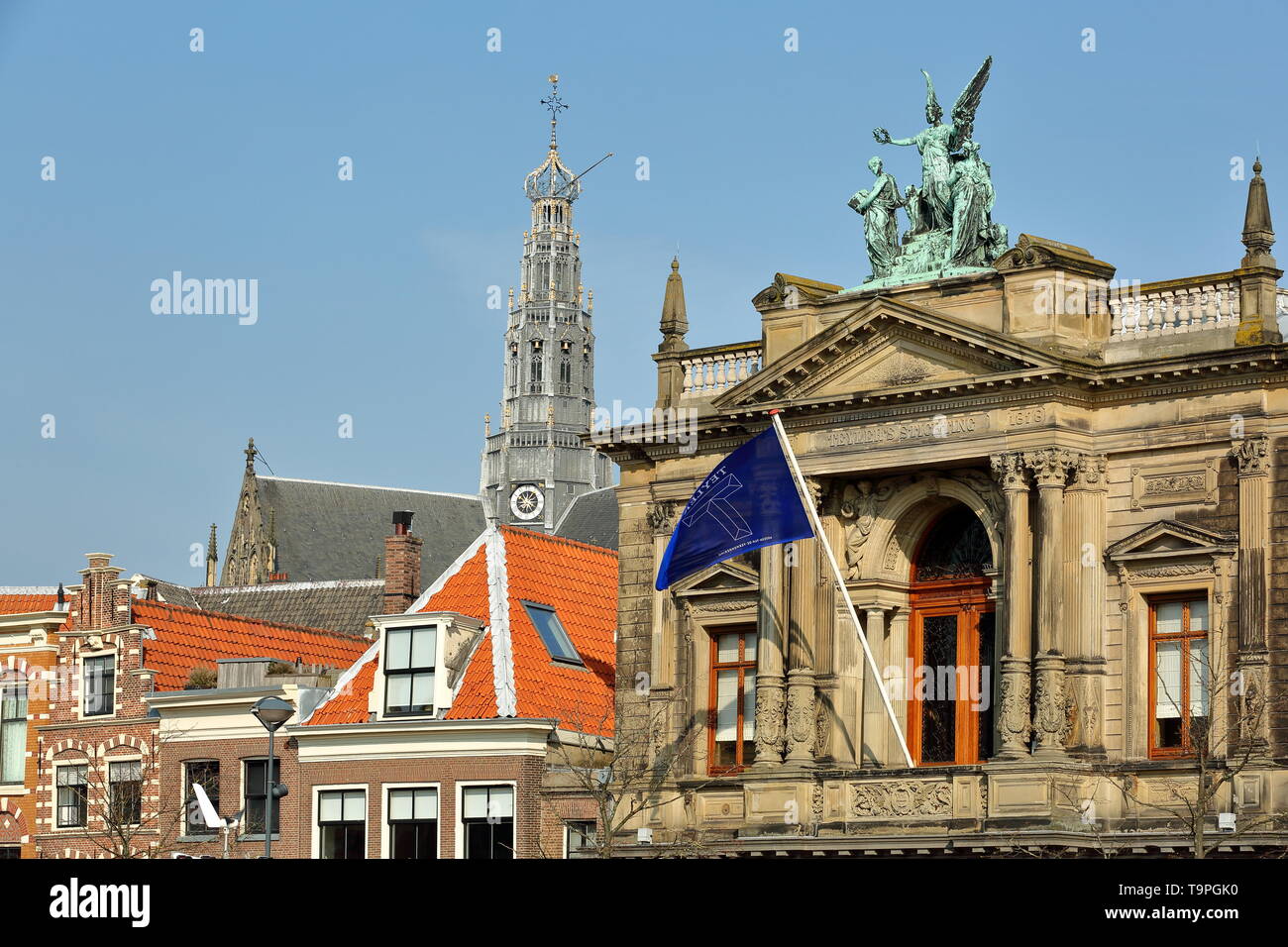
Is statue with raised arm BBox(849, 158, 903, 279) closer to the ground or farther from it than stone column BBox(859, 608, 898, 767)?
farther from it

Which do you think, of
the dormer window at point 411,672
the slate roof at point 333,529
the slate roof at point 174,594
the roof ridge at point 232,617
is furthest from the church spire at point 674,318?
the slate roof at point 333,529

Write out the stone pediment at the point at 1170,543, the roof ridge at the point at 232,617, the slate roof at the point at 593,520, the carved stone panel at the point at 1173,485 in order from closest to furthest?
the stone pediment at the point at 1170,543 < the carved stone panel at the point at 1173,485 < the roof ridge at the point at 232,617 < the slate roof at the point at 593,520

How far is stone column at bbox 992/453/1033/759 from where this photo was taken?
37.3 m

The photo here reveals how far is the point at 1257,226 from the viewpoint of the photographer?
122ft

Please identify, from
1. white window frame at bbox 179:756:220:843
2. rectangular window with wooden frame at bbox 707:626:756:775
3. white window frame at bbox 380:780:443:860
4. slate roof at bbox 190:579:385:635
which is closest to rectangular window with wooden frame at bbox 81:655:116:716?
white window frame at bbox 179:756:220:843

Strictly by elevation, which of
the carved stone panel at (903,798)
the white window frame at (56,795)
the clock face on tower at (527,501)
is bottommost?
the white window frame at (56,795)

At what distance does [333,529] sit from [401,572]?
55076 mm

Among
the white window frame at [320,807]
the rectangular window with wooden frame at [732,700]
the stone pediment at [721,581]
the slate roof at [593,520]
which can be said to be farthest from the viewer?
the slate roof at [593,520]

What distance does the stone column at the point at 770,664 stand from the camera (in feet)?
132

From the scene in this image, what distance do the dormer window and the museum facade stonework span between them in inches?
167

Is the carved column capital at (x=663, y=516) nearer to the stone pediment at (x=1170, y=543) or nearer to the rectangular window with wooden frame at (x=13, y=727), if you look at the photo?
the stone pediment at (x=1170, y=543)

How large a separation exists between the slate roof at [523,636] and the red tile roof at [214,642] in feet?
16.0

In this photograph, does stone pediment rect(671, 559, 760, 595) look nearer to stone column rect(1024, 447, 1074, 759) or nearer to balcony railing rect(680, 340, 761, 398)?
balcony railing rect(680, 340, 761, 398)
